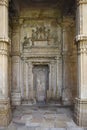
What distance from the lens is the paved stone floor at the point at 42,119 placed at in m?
9.36

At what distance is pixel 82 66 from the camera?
9516 mm

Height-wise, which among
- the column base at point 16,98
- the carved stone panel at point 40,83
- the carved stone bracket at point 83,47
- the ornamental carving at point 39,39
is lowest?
the column base at point 16,98

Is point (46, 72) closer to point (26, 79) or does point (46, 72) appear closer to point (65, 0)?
point (26, 79)

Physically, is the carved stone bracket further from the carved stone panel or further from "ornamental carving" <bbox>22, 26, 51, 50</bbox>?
the carved stone panel

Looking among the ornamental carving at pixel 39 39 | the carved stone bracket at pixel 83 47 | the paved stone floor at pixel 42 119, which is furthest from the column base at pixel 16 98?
the carved stone bracket at pixel 83 47

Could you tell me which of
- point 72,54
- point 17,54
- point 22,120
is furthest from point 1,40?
point 72,54

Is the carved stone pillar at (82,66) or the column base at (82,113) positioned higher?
the carved stone pillar at (82,66)

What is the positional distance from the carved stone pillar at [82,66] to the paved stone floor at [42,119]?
531 mm

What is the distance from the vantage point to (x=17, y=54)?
14695mm

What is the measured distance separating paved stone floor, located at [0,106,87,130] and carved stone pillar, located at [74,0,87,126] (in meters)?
0.53

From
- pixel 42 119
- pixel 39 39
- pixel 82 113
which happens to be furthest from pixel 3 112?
pixel 39 39

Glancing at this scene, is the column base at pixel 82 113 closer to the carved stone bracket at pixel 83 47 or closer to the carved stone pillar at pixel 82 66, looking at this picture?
the carved stone pillar at pixel 82 66

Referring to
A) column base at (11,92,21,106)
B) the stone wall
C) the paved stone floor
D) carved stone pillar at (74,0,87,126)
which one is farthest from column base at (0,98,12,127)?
the stone wall

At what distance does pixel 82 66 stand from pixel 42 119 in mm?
3101
